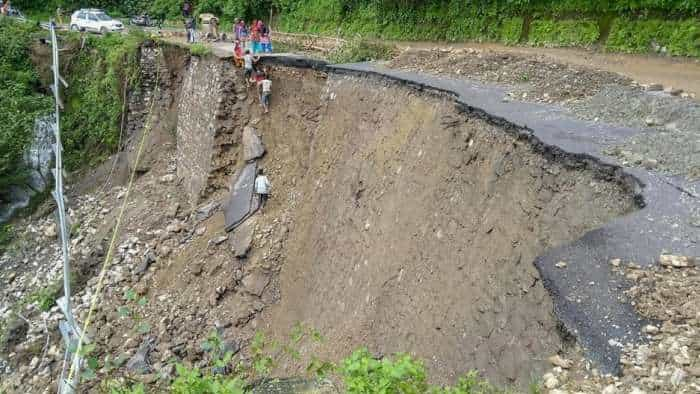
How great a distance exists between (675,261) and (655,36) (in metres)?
8.03

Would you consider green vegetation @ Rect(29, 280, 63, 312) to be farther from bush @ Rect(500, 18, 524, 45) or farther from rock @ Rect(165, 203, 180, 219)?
bush @ Rect(500, 18, 524, 45)

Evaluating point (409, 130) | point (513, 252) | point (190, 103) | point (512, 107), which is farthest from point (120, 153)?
point (513, 252)

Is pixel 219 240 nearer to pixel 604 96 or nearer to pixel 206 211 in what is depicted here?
pixel 206 211

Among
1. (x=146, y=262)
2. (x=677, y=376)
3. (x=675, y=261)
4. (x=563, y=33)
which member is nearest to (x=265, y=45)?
(x=146, y=262)

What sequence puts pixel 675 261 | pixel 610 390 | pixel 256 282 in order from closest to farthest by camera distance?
pixel 610 390 < pixel 675 261 < pixel 256 282

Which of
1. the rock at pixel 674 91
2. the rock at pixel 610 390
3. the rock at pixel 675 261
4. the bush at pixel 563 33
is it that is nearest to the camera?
the rock at pixel 610 390

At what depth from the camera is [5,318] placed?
12.5m

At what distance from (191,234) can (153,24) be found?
60.8ft

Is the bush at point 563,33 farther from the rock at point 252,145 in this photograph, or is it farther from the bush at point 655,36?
the rock at point 252,145

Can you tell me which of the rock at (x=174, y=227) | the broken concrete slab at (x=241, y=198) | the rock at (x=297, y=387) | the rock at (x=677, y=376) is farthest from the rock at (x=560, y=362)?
the rock at (x=174, y=227)

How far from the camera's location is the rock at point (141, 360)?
922cm

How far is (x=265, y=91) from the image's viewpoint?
13031 millimetres

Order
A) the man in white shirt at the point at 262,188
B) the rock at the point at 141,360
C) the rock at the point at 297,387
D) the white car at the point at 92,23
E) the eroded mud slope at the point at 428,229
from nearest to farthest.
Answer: the rock at the point at 297,387
the eroded mud slope at the point at 428,229
the rock at the point at 141,360
the man in white shirt at the point at 262,188
the white car at the point at 92,23

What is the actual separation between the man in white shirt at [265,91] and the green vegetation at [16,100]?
9.15m
